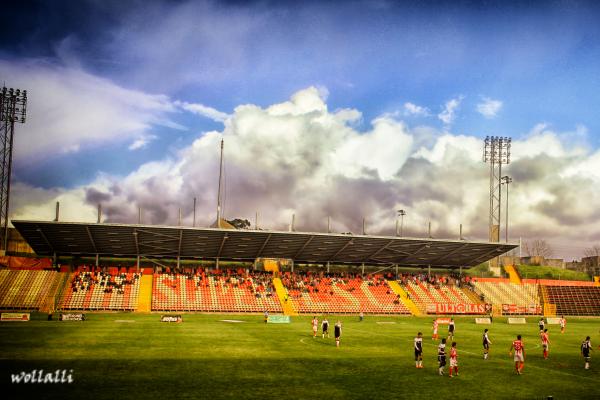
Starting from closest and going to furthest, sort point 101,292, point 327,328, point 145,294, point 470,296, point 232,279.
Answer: point 327,328 → point 101,292 → point 145,294 → point 232,279 → point 470,296

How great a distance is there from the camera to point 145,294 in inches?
2886

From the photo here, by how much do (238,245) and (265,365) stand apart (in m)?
51.6

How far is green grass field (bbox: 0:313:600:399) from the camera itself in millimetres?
23359

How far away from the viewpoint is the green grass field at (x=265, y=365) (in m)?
23.4

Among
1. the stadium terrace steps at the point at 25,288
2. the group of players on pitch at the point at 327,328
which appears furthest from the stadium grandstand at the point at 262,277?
the group of players on pitch at the point at 327,328

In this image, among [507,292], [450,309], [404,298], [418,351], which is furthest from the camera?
[507,292]

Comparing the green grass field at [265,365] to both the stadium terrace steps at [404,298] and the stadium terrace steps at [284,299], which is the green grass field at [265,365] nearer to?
the stadium terrace steps at [284,299]

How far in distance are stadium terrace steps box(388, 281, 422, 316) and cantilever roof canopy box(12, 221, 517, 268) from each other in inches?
198

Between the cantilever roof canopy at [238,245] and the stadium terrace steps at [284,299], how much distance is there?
5578 millimetres

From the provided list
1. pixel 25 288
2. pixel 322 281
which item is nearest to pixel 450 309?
pixel 322 281

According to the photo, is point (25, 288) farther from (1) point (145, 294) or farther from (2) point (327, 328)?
(2) point (327, 328)

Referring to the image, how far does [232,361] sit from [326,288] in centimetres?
5262

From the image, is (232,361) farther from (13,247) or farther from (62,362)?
(13,247)

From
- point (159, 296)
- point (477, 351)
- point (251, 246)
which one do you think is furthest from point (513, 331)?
point (159, 296)
